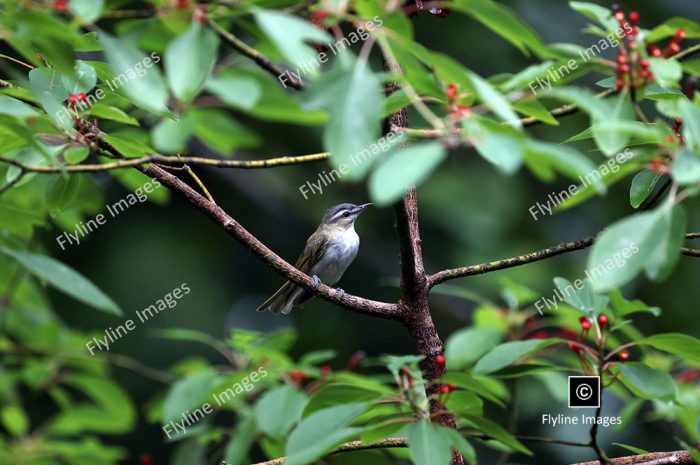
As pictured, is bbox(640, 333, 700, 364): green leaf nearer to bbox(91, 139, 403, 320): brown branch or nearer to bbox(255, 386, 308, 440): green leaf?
bbox(91, 139, 403, 320): brown branch

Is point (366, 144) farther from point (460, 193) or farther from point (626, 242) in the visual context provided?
point (460, 193)

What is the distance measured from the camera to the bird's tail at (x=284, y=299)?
5.79 metres

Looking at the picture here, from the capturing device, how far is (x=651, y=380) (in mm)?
2447

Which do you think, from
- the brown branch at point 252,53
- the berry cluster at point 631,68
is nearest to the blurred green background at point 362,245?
the brown branch at point 252,53

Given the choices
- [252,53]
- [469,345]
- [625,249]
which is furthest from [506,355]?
[252,53]

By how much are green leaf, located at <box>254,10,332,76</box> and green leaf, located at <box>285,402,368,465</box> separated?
1078mm

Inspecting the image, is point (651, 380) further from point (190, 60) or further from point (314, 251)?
point (314, 251)

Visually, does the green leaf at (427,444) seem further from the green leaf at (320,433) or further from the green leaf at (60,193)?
the green leaf at (60,193)

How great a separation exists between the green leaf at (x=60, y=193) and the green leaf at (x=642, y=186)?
1924mm

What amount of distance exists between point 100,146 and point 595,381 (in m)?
1.88

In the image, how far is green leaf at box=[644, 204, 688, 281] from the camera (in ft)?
5.71

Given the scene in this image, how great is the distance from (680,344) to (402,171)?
139cm

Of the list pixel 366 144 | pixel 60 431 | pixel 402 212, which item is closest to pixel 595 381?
Result: pixel 402 212

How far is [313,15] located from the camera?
1859 millimetres
